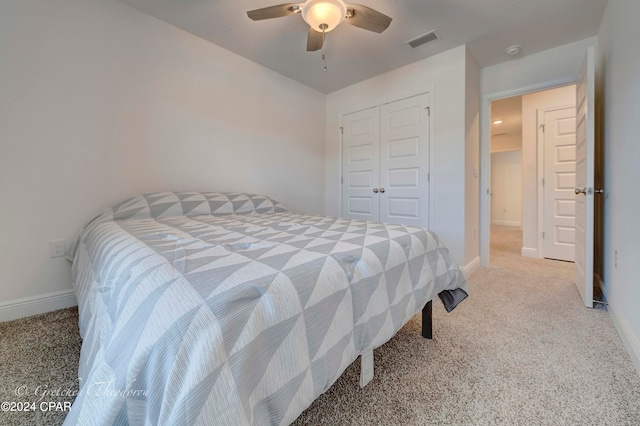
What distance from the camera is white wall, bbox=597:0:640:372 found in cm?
138

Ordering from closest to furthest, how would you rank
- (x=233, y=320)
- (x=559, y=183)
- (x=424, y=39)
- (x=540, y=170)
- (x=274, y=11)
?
(x=233, y=320), (x=274, y=11), (x=424, y=39), (x=559, y=183), (x=540, y=170)

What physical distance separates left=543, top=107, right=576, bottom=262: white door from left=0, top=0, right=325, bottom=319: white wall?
3846mm

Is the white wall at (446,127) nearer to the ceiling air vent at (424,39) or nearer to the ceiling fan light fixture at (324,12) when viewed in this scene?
the ceiling air vent at (424,39)

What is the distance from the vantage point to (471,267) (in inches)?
109

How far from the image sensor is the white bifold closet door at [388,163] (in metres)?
2.92

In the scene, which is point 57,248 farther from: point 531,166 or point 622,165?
point 531,166

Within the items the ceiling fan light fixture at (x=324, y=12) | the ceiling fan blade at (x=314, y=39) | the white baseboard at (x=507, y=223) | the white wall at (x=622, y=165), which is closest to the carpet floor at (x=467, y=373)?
the white wall at (x=622, y=165)

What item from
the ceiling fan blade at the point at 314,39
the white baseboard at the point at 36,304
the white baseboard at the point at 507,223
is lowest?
the white baseboard at the point at 36,304

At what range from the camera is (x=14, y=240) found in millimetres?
1690

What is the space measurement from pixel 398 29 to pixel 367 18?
780mm

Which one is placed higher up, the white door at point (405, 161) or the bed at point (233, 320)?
the white door at point (405, 161)

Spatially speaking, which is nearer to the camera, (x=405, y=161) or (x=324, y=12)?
(x=324, y=12)

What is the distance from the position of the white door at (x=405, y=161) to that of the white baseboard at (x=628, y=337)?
1.52m

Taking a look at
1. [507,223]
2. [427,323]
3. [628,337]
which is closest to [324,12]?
[427,323]
